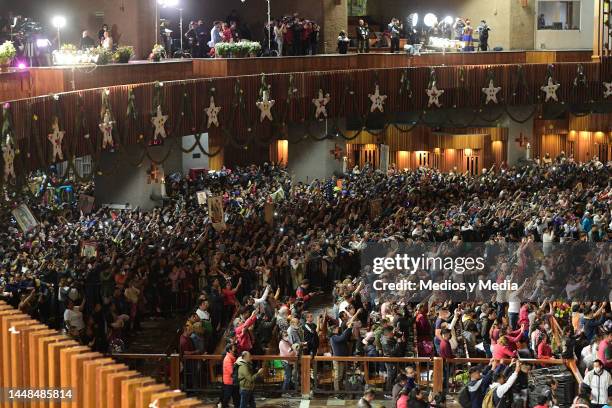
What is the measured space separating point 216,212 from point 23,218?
500 centimetres

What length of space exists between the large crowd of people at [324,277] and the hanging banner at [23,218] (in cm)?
40

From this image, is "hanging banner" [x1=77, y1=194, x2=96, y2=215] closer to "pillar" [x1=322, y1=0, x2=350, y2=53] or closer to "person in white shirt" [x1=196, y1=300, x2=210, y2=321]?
"person in white shirt" [x1=196, y1=300, x2=210, y2=321]

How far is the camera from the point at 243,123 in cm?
3347

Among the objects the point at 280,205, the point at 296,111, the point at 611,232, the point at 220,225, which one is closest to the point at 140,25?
the point at 296,111

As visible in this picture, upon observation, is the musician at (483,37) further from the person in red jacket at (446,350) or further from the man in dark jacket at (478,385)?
the man in dark jacket at (478,385)

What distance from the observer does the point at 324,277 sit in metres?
25.5

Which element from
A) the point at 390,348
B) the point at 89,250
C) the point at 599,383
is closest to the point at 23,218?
the point at 89,250

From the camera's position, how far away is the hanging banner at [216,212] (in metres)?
27.1

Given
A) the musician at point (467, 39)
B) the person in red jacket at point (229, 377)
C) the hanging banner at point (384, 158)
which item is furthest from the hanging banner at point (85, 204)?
the musician at point (467, 39)

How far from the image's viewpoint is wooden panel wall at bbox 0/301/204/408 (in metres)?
8.71

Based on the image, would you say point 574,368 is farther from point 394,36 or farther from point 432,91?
point 394,36

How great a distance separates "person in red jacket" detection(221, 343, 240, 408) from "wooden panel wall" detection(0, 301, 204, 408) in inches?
249

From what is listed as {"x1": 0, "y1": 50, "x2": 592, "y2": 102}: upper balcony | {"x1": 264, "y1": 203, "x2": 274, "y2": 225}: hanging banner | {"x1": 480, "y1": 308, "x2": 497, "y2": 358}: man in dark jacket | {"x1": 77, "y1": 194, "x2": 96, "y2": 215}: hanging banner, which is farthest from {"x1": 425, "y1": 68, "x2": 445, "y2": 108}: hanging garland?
{"x1": 480, "y1": 308, "x2": 497, "y2": 358}: man in dark jacket

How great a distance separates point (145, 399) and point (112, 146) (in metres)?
20.1
